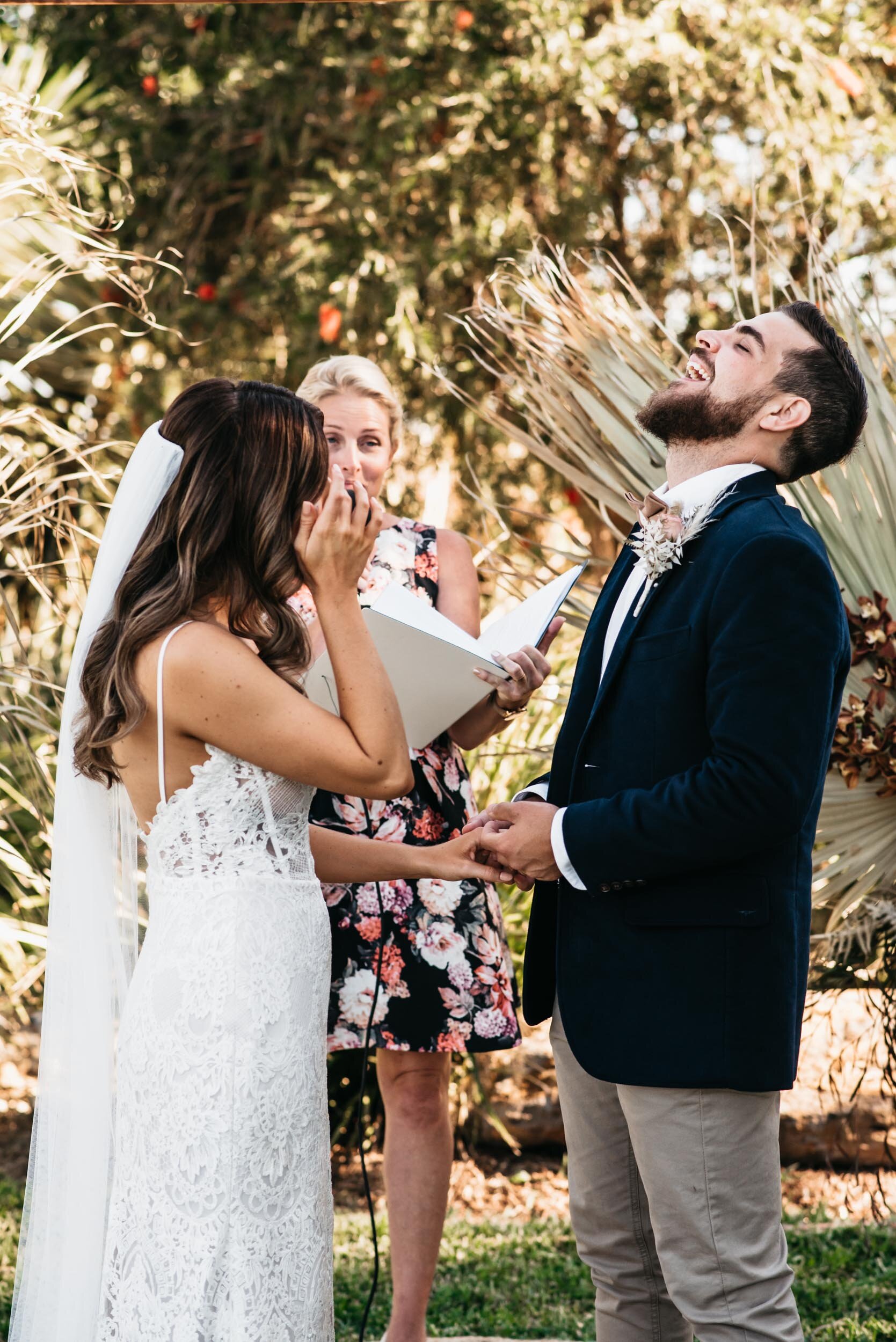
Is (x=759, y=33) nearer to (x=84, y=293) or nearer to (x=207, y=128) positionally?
(x=207, y=128)

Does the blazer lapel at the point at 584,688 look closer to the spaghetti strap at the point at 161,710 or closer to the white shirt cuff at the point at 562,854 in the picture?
the white shirt cuff at the point at 562,854

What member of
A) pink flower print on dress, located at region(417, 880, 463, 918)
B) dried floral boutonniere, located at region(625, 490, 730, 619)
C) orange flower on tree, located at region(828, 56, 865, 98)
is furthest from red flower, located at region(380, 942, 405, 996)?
orange flower on tree, located at region(828, 56, 865, 98)

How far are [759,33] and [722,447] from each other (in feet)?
15.4

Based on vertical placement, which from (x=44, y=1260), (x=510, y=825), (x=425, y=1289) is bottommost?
(x=425, y=1289)

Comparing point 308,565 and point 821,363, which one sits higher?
point 821,363

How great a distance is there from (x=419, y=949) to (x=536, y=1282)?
5.03 ft

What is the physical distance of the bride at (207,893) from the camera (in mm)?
1990

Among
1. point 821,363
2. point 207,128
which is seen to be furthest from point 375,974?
point 207,128

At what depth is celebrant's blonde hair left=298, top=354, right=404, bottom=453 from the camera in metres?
3.19

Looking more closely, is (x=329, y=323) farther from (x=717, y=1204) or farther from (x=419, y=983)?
(x=717, y=1204)

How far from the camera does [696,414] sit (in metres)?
2.26

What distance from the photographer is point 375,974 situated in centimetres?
292

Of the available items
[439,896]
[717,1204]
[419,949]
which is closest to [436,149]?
[439,896]

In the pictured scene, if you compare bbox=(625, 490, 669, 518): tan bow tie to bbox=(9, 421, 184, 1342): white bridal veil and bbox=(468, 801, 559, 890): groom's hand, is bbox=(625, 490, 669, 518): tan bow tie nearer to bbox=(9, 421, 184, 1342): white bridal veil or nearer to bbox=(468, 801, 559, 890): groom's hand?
bbox=(468, 801, 559, 890): groom's hand
